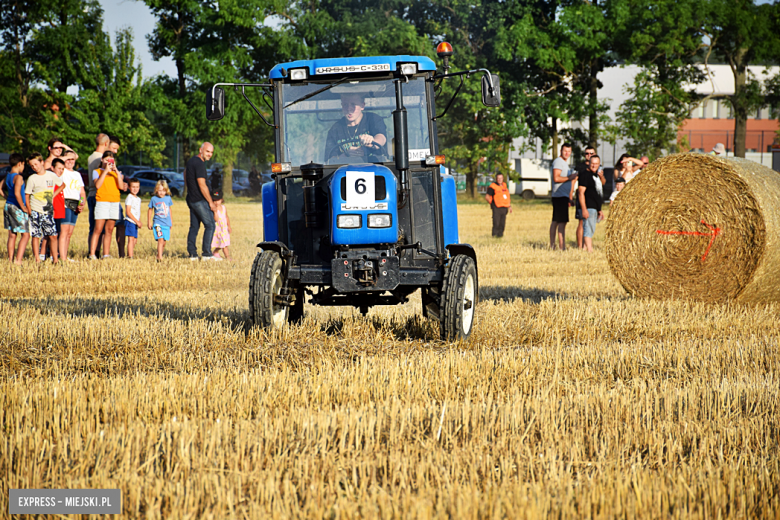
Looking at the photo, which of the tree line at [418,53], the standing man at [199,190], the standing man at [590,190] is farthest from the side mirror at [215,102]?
the tree line at [418,53]

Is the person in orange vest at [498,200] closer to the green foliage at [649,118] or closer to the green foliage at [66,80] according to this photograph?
the green foliage at [649,118]

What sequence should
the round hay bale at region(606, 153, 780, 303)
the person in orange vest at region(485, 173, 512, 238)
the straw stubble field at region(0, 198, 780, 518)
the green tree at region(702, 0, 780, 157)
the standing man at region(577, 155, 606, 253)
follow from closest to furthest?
the straw stubble field at region(0, 198, 780, 518), the round hay bale at region(606, 153, 780, 303), the standing man at region(577, 155, 606, 253), the person in orange vest at region(485, 173, 512, 238), the green tree at region(702, 0, 780, 157)

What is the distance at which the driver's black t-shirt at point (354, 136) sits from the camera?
6.23 metres

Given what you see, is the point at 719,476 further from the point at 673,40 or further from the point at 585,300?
the point at 673,40

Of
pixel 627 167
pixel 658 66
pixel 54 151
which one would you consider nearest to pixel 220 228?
pixel 54 151

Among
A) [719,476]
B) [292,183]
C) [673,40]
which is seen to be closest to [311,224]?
[292,183]

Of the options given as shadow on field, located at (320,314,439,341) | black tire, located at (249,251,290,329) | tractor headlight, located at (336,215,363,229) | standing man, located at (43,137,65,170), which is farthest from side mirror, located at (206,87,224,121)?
standing man, located at (43,137,65,170)

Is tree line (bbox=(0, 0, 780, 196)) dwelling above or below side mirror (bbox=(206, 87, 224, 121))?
above

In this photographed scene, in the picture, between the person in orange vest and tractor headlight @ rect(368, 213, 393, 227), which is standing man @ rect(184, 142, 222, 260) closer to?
tractor headlight @ rect(368, 213, 393, 227)

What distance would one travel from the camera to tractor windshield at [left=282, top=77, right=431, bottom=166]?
20.5 feet

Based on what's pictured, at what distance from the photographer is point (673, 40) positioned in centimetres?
3397

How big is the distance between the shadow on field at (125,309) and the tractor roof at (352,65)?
2153 millimetres

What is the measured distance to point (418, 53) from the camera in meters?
37.0

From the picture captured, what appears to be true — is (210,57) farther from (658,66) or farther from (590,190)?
(590,190)
